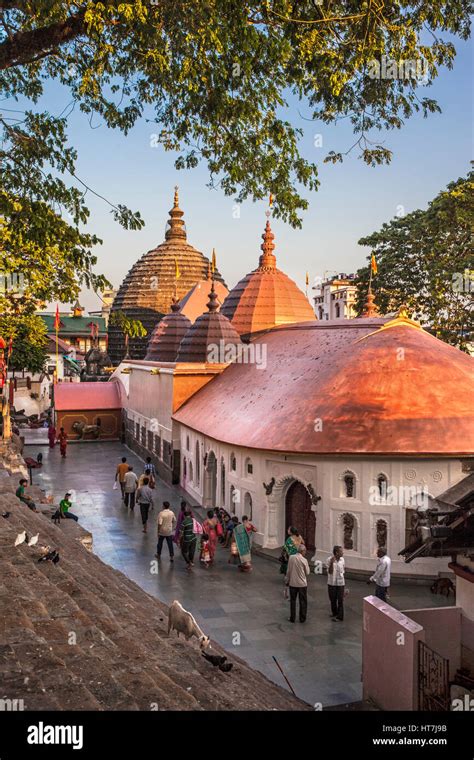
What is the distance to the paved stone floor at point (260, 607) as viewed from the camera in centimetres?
1098

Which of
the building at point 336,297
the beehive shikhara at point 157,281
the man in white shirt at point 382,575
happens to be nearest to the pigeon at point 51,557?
the man in white shirt at point 382,575

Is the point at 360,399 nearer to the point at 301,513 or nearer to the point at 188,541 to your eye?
the point at 301,513

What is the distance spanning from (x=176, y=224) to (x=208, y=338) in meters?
31.8

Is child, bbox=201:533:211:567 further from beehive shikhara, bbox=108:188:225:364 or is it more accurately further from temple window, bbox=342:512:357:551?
beehive shikhara, bbox=108:188:225:364

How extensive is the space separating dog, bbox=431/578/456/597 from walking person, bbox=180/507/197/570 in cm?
588

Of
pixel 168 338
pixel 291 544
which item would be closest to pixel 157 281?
pixel 168 338

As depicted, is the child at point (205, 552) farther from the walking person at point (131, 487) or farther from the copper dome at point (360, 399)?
the walking person at point (131, 487)

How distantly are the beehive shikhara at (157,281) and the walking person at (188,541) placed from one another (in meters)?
35.8

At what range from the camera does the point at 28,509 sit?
14.0 m

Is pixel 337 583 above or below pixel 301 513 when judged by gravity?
below

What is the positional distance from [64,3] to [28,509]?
9.98 metres

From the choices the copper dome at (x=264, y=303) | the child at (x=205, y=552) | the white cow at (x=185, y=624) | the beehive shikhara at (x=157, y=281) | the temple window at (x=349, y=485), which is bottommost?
the child at (x=205, y=552)

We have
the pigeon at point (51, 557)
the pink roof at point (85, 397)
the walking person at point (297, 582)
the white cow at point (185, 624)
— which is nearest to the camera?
the white cow at point (185, 624)

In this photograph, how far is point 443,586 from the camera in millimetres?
15031
